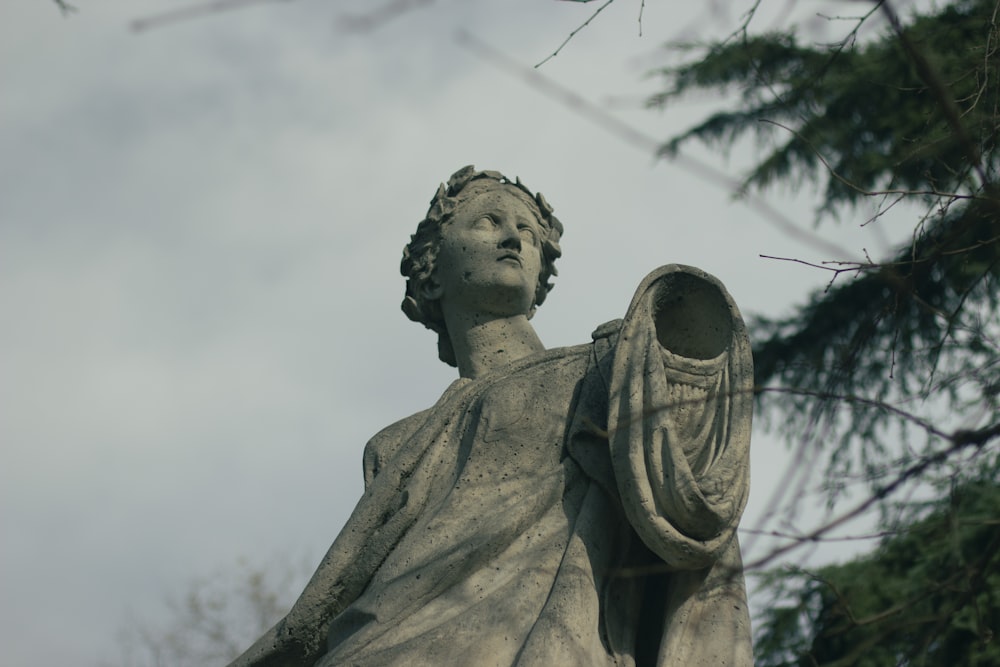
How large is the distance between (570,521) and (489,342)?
104 centimetres

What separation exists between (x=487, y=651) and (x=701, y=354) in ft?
3.56

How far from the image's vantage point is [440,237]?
615 cm

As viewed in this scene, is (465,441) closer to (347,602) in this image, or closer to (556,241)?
(347,602)

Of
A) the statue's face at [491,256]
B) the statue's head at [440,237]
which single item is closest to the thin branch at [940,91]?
the statue's face at [491,256]

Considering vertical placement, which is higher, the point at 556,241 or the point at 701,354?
the point at 556,241

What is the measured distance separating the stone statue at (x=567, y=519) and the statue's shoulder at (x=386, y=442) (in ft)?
0.17

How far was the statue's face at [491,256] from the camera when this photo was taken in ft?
19.5

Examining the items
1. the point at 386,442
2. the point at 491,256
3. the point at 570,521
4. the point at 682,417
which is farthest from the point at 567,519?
the point at 491,256

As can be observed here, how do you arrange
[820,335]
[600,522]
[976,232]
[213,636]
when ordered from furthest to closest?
[213,636]
[820,335]
[976,232]
[600,522]

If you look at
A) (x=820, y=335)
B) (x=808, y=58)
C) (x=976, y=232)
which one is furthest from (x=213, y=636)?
(x=808, y=58)

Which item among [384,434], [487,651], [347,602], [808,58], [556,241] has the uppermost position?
[808,58]

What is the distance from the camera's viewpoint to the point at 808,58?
718 cm

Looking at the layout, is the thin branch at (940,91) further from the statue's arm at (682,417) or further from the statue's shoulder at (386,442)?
the statue's shoulder at (386,442)

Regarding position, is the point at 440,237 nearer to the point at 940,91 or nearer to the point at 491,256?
the point at 491,256
